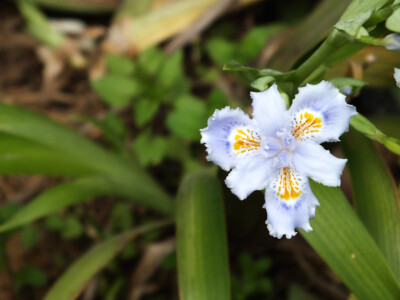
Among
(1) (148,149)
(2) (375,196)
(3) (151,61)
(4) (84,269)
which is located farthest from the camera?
(3) (151,61)

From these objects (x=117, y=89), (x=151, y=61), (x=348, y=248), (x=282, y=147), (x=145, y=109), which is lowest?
(x=348, y=248)

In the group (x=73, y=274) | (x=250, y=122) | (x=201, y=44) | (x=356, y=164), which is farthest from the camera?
(x=201, y=44)

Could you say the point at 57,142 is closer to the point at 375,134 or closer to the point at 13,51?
the point at 375,134

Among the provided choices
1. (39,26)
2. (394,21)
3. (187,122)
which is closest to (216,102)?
(187,122)

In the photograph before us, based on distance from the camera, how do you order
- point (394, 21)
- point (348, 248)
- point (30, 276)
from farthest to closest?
point (30, 276) → point (348, 248) → point (394, 21)

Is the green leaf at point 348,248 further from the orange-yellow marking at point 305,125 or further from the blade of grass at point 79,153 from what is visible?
the blade of grass at point 79,153

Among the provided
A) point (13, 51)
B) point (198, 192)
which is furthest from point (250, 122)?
point (13, 51)

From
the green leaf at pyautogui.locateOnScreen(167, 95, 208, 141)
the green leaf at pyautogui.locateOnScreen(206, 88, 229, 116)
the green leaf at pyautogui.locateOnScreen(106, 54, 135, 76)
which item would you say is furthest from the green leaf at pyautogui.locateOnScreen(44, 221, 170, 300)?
the green leaf at pyautogui.locateOnScreen(106, 54, 135, 76)

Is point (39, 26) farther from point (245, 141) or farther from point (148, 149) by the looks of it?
point (245, 141)
